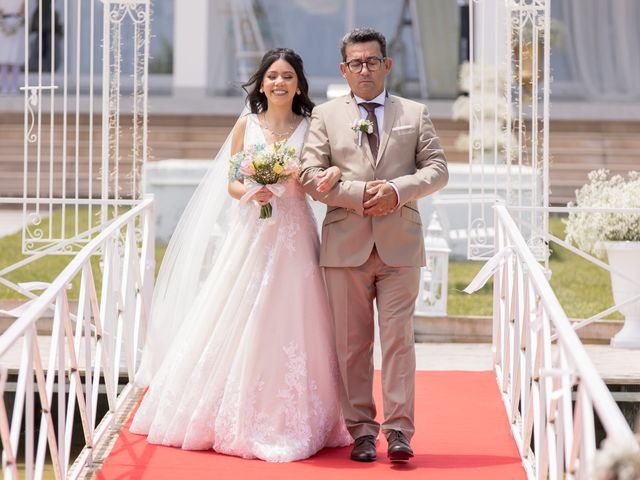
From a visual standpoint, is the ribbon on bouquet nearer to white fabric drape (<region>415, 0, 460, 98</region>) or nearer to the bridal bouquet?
the bridal bouquet

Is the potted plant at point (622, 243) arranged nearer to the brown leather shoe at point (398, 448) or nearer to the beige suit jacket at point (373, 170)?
the beige suit jacket at point (373, 170)

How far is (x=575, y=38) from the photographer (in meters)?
20.3

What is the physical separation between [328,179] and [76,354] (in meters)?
1.18

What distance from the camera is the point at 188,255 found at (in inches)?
240

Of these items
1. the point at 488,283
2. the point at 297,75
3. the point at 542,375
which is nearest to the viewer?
the point at 542,375

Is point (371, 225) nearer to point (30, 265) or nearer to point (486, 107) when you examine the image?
point (30, 265)

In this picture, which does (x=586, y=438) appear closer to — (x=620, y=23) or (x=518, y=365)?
(x=518, y=365)

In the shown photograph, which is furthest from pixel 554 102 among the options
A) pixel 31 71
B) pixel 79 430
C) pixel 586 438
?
pixel 586 438

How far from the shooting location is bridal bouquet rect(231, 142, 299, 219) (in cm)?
527

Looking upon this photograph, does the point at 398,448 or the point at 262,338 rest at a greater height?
the point at 262,338

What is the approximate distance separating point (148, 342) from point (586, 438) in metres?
3.35

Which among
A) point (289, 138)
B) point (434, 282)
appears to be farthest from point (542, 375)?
point (434, 282)

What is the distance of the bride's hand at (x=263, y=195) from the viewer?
5367 millimetres

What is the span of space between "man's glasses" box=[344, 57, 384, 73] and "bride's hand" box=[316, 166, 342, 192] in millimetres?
410
